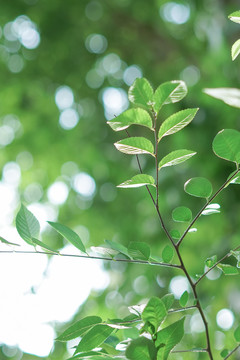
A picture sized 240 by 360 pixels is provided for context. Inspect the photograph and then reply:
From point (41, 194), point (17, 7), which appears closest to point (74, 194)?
point (41, 194)

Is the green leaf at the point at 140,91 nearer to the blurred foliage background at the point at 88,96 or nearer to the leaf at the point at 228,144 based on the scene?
the leaf at the point at 228,144

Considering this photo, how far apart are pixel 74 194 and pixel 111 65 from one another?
2.71 feet

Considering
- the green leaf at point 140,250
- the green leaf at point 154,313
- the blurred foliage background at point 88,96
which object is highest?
the green leaf at point 140,250

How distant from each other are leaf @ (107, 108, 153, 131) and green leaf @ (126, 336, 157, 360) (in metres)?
0.13

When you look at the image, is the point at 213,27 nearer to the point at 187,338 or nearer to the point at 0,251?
the point at 187,338

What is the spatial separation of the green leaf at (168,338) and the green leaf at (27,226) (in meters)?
0.11

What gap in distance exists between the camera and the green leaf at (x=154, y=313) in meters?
0.25

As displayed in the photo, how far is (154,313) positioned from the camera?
9.8 inches

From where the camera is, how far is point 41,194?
2.60 meters

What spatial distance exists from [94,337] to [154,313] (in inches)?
1.8

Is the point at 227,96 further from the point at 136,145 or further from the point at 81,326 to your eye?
the point at 81,326

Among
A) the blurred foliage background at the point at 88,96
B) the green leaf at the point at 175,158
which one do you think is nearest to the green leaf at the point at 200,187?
the green leaf at the point at 175,158

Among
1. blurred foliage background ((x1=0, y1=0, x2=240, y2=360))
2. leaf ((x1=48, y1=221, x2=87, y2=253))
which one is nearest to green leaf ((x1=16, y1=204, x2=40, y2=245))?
leaf ((x1=48, y1=221, x2=87, y2=253))

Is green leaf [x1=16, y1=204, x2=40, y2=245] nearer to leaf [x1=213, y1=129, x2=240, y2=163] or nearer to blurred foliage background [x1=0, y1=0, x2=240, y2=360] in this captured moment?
leaf [x1=213, y1=129, x2=240, y2=163]
